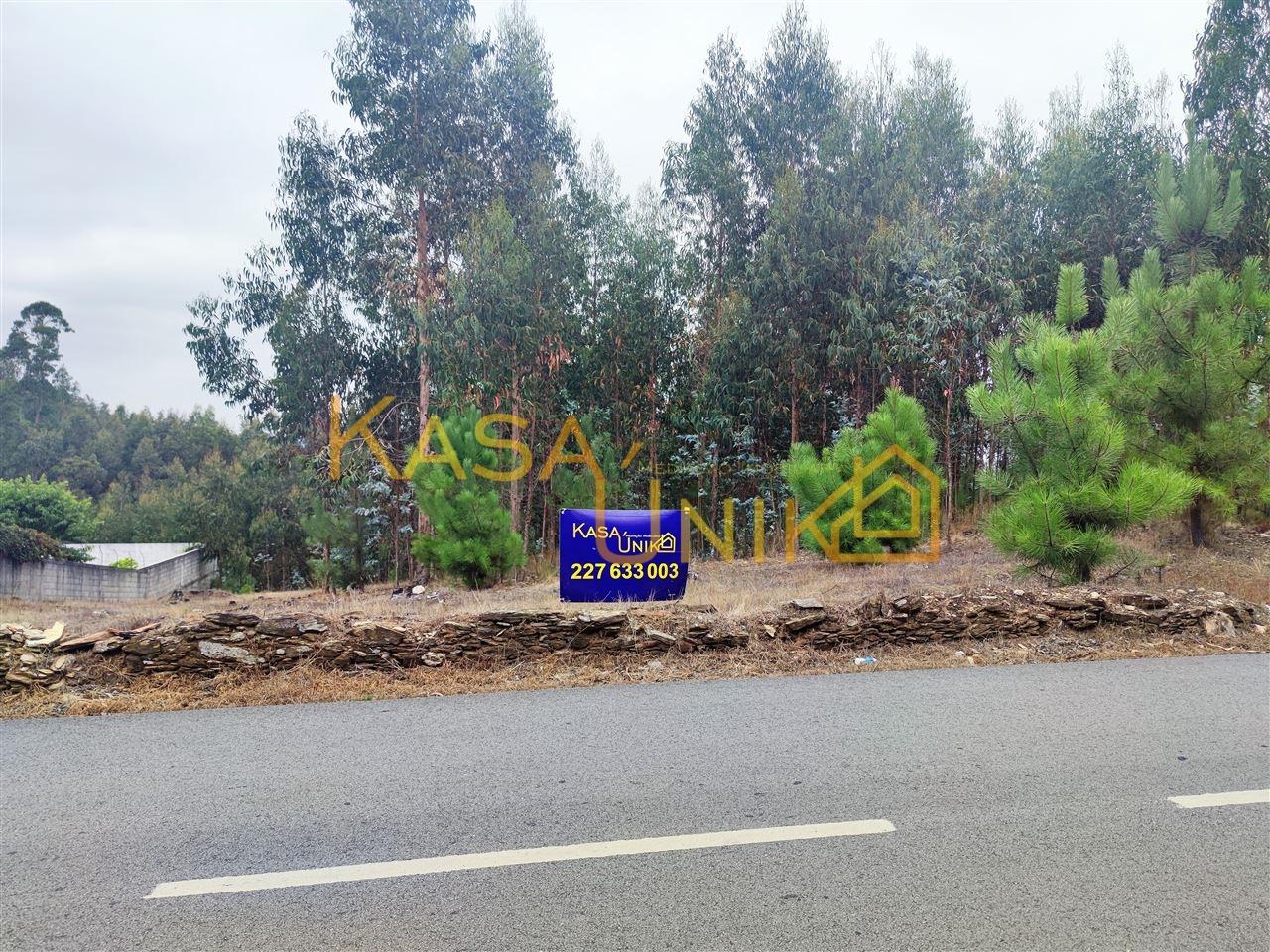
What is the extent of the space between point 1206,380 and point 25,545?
22569 mm

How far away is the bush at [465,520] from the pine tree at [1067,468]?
27.2 feet

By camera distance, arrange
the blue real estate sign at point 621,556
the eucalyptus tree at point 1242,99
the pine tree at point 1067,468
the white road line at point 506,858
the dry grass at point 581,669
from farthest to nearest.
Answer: the eucalyptus tree at point 1242,99 → the blue real estate sign at point 621,556 → the pine tree at point 1067,468 → the dry grass at point 581,669 → the white road line at point 506,858

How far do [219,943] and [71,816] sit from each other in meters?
1.45

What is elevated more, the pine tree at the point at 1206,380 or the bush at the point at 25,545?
the pine tree at the point at 1206,380

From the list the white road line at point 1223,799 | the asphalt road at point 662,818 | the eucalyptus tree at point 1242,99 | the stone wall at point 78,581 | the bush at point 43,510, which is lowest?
the stone wall at point 78,581

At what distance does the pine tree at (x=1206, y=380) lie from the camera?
32.6ft

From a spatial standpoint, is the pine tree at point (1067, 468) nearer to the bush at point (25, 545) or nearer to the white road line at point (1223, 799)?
the white road line at point (1223, 799)

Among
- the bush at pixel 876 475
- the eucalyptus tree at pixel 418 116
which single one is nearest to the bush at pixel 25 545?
the eucalyptus tree at pixel 418 116

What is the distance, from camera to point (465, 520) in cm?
1429

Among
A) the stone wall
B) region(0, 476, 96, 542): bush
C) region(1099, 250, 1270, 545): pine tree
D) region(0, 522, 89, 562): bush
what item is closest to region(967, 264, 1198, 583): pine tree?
region(1099, 250, 1270, 545): pine tree

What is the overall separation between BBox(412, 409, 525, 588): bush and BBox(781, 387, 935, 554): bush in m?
5.14

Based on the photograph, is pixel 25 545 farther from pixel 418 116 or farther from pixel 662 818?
pixel 662 818

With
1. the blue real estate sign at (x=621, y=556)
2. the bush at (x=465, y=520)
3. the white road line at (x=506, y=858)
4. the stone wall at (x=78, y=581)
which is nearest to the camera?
the white road line at (x=506, y=858)

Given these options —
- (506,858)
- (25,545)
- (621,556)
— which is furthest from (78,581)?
(506,858)
